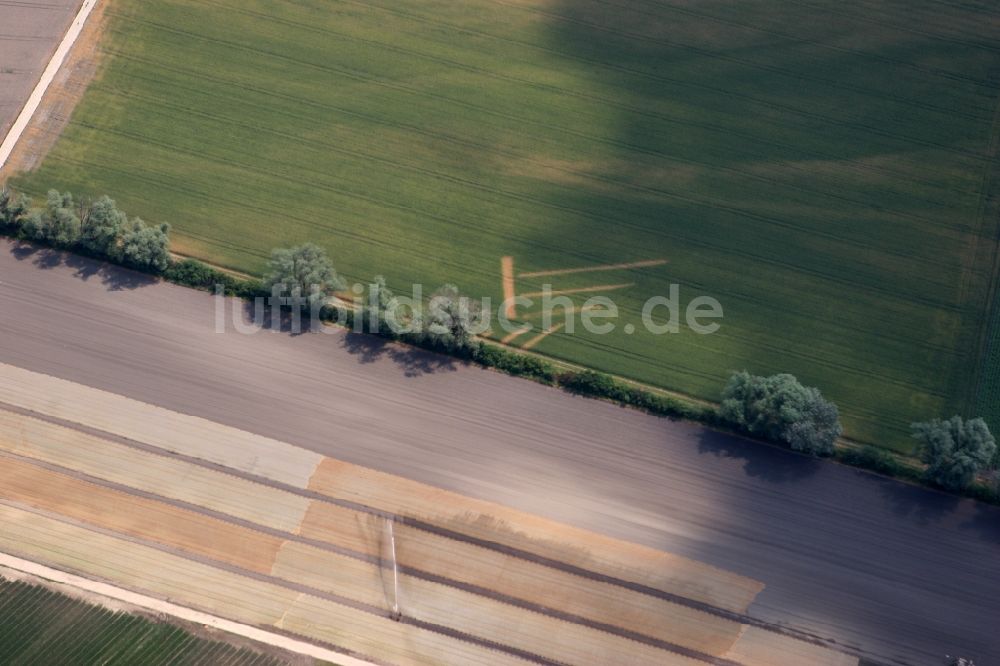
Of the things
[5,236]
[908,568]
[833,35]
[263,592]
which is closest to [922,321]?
[908,568]

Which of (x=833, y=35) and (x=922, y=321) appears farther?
(x=833, y=35)

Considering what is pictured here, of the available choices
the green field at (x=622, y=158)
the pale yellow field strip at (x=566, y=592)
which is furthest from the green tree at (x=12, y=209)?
the pale yellow field strip at (x=566, y=592)

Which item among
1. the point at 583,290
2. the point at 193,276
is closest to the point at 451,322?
the point at 583,290

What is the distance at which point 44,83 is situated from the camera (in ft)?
292

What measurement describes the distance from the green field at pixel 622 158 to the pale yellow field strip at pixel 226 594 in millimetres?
25882

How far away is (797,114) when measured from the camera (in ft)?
294

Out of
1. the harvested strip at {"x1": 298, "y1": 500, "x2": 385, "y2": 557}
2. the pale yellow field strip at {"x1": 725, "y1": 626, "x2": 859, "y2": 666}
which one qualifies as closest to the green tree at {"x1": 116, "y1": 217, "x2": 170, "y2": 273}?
the harvested strip at {"x1": 298, "y1": 500, "x2": 385, "y2": 557}

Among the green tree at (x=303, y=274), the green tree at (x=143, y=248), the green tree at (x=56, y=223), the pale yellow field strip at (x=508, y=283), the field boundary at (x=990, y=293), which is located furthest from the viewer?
the pale yellow field strip at (x=508, y=283)

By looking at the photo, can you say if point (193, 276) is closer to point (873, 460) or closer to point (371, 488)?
point (371, 488)

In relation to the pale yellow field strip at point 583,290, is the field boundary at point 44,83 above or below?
above

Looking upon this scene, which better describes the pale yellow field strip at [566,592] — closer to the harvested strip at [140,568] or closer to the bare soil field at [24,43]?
the harvested strip at [140,568]

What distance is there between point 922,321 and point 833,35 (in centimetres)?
3284

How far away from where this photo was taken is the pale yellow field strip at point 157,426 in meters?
73.1

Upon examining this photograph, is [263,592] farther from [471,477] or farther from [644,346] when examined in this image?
[644,346]
